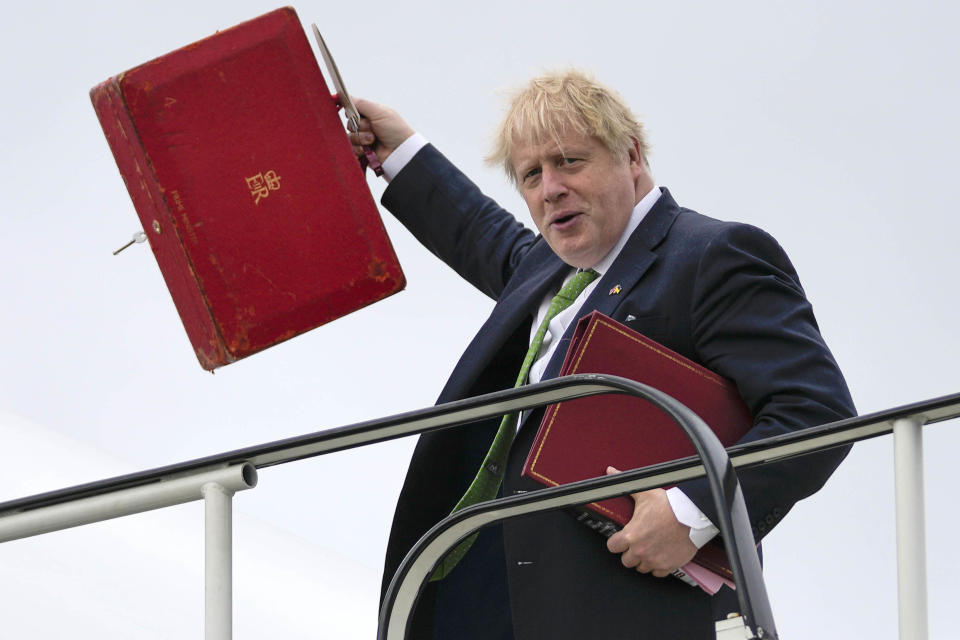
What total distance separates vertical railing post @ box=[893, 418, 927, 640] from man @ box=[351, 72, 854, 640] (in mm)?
478

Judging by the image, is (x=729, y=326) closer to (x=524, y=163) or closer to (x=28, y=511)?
(x=524, y=163)

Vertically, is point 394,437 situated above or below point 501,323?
below

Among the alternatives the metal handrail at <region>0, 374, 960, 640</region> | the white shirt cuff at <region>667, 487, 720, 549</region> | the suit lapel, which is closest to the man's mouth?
the suit lapel

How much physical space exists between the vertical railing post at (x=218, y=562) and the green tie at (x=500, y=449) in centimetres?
81

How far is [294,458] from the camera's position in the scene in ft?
4.59

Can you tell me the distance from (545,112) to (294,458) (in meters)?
1.08

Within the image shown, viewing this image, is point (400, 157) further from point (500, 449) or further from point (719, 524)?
point (719, 524)

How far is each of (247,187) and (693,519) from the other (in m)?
1.05

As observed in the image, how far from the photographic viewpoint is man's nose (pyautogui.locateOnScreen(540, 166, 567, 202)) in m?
2.29

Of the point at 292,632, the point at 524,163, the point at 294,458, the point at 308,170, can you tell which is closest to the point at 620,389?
the point at 294,458

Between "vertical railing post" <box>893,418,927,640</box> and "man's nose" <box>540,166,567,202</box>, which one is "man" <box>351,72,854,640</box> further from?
"vertical railing post" <box>893,418,927,640</box>

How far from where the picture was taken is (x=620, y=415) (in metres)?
2.02

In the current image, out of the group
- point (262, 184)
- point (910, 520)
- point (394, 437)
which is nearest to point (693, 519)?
point (910, 520)

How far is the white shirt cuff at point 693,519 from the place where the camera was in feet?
6.33
